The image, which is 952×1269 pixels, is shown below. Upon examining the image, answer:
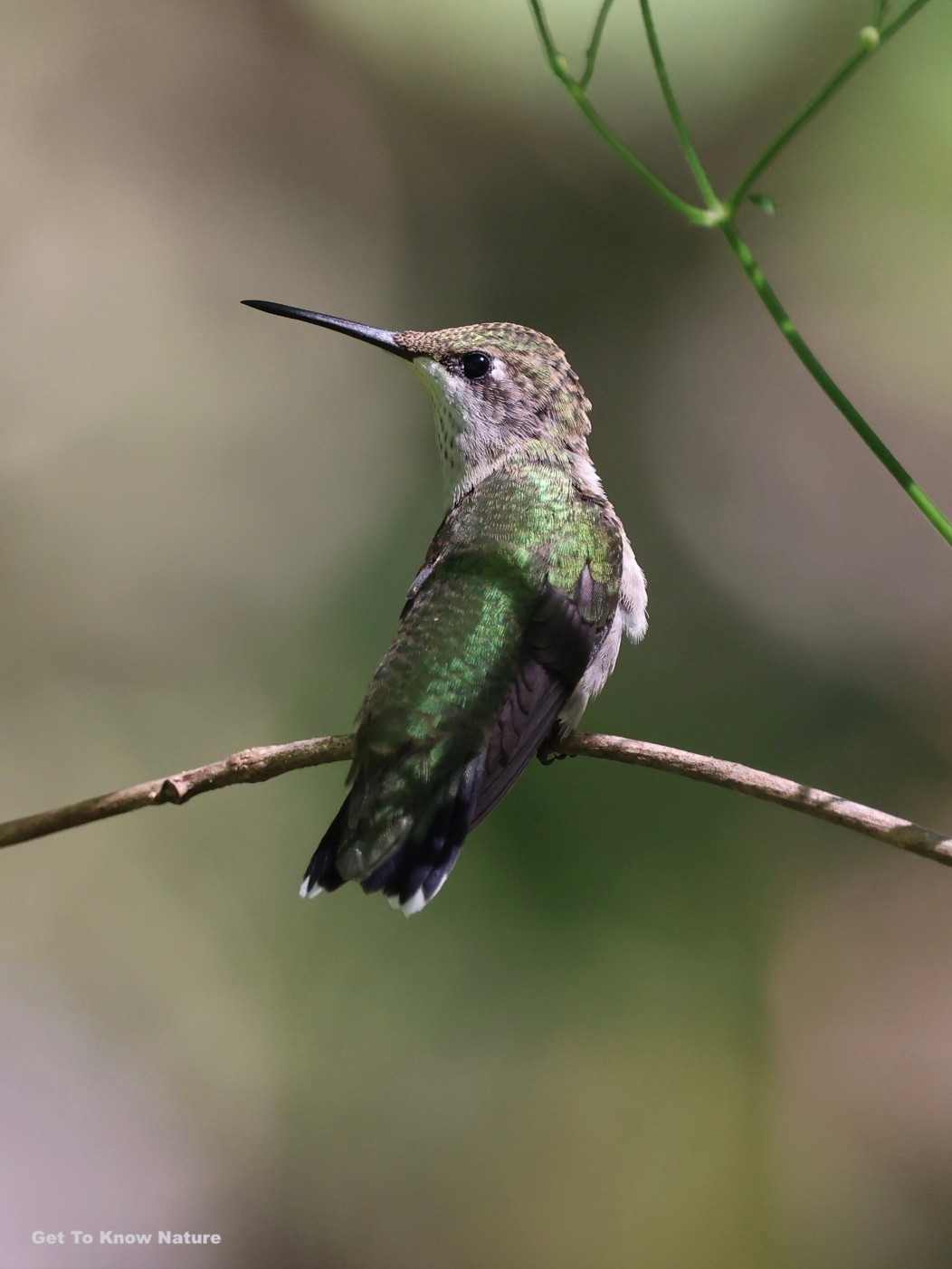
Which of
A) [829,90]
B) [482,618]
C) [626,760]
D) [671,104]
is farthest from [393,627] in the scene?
[829,90]

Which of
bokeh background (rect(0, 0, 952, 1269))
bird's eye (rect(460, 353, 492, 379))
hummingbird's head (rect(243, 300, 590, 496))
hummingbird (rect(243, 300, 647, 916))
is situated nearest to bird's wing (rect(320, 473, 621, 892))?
hummingbird (rect(243, 300, 647, 916))

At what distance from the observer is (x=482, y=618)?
2.63 metres

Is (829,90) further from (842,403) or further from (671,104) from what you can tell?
(842,403)

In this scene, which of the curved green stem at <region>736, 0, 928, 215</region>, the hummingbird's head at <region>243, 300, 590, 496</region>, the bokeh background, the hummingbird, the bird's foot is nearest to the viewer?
the curved green stem at <region>736, 0, 928, 215</region>

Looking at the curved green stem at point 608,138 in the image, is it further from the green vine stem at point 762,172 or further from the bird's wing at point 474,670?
the bird's wing at point 474,670

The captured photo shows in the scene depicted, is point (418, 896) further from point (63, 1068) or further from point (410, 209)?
point (410, 209)

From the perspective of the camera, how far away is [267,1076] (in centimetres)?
436

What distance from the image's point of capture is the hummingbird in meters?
2.35

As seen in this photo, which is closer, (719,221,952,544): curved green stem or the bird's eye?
(719,221,952,544): curved green stem

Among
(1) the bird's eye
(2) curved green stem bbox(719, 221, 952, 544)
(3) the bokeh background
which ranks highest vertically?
(2) curved green stem bbox(719, 221, 952, 544)

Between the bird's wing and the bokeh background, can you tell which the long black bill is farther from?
the bokeh background

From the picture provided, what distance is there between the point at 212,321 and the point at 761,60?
2.67 m

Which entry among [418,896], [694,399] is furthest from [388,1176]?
[694,399]

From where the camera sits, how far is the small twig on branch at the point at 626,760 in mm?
1573
